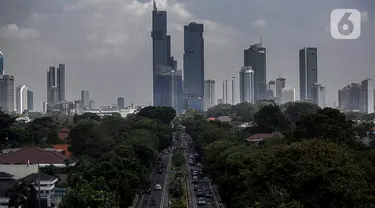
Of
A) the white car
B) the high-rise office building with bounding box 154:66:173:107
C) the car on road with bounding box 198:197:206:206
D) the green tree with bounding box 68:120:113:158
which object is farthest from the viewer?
the high-rise office building with bounding box 154:66:173:107

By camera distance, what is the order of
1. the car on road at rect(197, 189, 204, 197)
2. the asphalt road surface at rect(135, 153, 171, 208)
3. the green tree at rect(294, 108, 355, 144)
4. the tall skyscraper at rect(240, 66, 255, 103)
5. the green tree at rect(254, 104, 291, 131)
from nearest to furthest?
the asphalt road surface at rect(135, 153, 171, 208) < the green tree at rect(294, 108, 355, 144) < the car on road at rect(197, 189, 204, 197) < the green tree at rect(254, 104, 291, 131) < the tall skyscraper at rect(240, 66, 255, 103)

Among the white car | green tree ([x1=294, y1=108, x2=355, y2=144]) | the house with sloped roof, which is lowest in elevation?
the white car

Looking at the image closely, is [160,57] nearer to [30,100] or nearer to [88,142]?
[30,100]

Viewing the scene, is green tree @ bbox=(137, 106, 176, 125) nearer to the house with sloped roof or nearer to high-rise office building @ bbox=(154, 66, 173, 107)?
the house with sloped roof

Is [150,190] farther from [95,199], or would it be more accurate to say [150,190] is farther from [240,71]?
[240,71]

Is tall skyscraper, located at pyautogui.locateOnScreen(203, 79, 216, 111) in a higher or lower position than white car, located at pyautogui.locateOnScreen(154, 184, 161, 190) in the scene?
higher

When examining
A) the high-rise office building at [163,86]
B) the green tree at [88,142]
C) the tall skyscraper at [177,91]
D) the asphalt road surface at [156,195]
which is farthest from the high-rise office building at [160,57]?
the asphalt road surface at [156,195]

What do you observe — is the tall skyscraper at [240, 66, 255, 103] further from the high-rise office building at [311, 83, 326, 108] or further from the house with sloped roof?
the house with sloped roof

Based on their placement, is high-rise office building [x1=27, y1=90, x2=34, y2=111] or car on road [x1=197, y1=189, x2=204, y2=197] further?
high-rise office building [x1=27, y1=90, x2=34, y2=111]

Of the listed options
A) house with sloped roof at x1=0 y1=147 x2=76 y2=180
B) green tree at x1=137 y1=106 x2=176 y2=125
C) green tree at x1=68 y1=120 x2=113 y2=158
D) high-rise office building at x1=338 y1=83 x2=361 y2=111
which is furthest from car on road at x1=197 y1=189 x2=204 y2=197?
high-rise office building at x1=338 y1=83 x2=361 y2=111
